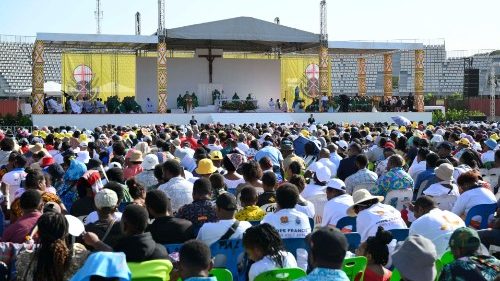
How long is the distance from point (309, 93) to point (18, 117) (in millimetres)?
16504

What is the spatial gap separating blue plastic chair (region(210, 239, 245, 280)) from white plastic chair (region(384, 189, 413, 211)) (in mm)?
3238

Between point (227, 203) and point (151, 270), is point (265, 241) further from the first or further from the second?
point (227, 203)

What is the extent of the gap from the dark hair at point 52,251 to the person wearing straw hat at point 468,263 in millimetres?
2292

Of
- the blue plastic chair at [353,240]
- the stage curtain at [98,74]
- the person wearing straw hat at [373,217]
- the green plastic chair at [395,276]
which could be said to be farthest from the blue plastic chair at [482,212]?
the stage curtain at [98,74]

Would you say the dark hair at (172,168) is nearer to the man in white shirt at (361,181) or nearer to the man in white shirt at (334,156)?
the man in white shirt at (361,181)

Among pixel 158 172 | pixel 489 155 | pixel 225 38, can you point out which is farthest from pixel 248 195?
pixel 225 38

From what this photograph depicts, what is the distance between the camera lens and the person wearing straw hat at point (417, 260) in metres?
4.36

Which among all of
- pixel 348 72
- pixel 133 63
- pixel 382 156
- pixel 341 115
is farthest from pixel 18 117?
pixel 348 72

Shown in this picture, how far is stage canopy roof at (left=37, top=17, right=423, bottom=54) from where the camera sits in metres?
33.2

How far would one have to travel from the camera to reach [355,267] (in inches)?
209

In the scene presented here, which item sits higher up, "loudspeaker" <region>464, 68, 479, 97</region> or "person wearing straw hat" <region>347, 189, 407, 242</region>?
"loudspeaker" <region>464, 68, 479, 97</region>

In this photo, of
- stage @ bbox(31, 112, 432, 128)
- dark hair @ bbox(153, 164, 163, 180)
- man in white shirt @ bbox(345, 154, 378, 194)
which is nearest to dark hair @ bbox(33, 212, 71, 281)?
dark hair @ bbox(153, 164, 163, 180)

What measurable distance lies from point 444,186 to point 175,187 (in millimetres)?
2970

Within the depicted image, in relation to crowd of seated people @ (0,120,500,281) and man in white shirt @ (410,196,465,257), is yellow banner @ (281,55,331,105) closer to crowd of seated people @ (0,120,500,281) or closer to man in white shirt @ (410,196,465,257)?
crowd of seated people @ (0,120,500,281)
